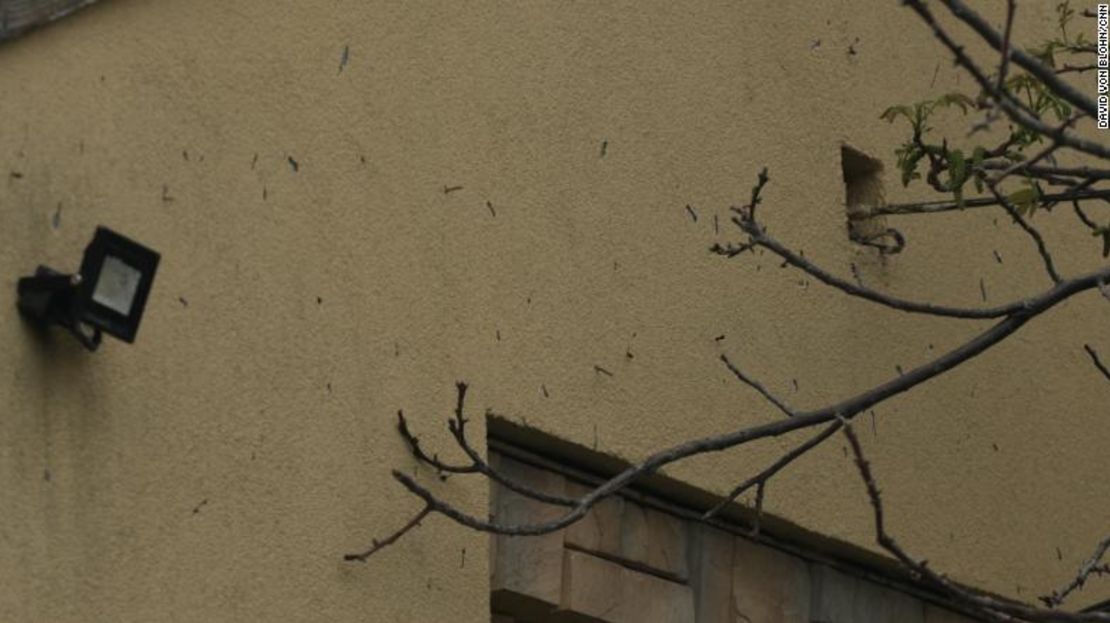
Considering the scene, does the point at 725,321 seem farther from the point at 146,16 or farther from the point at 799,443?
the point at 146,16

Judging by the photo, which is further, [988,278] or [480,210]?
[988,278]

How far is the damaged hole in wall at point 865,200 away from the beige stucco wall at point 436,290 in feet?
0.18

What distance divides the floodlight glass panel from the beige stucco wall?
130mm

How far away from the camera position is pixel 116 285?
4.64 metres

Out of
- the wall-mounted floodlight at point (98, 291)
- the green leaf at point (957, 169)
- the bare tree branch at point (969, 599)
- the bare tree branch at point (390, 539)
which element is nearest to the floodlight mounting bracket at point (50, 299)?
the wall-mounted floodlight at point (98, 291)

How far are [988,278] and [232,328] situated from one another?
3.02 metres

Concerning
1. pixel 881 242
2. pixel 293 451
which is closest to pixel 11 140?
pixel 293 451

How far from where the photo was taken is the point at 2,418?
14.8ft

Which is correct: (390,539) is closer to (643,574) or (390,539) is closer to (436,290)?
(436,290)

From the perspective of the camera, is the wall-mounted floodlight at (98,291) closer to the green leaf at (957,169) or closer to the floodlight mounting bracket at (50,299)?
the floodlight mounting bracket at (50,299)

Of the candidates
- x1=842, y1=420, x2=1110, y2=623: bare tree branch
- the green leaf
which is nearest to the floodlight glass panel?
x1=842, y1=420, x2=1110, y2=623: bare tree branch

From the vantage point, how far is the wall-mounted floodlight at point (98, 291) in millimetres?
4586

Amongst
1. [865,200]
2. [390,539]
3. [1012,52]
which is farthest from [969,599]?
[865,200]

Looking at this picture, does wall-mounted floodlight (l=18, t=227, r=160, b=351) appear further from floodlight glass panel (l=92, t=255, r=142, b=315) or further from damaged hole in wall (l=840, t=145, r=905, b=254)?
damaged hole in wall (l=840, t=145, r=905, b=254)
